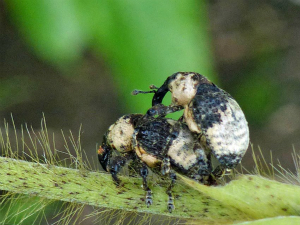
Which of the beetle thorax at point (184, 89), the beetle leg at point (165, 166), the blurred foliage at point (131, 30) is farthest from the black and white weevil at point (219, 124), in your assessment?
the blurred foliage at point (131, 30)

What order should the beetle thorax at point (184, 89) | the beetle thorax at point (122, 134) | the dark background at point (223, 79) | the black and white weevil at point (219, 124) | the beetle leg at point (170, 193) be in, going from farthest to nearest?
the dark background at point (223, 79) → the beetle thorax at point (184, 89) → the beetle thorax at point (122, 134) → the black and white weevil at point (219, 124) → the beetle leg at point (170, 193)

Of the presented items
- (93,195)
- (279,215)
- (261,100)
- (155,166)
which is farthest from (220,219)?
(261,100)

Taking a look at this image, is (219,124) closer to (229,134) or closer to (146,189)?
(229,134)

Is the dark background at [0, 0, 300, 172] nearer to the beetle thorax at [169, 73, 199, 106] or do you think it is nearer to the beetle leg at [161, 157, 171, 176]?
the beetle thorax at [169, 73, 199, 106]

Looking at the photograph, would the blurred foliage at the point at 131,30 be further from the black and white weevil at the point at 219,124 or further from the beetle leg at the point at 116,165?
the beetle leg at the point at 116,165

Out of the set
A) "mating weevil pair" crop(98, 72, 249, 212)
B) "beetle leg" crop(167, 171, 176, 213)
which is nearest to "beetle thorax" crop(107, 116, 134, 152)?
"mating weevil pair" crop(98, 72, 249, 212)

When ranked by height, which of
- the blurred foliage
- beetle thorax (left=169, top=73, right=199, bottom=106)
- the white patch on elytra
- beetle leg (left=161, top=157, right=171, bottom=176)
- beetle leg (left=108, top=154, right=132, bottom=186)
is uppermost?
the blurred foliage
